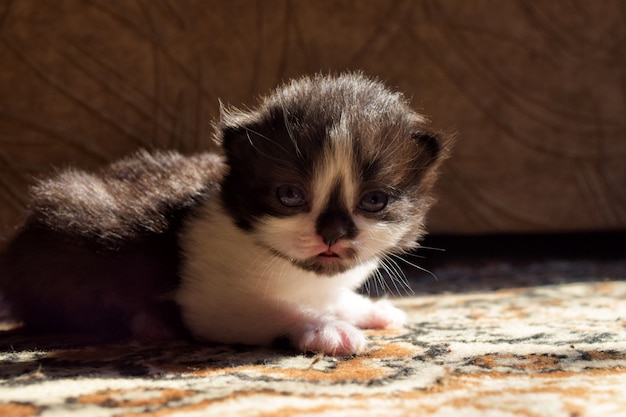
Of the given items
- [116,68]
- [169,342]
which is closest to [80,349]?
[169,342]

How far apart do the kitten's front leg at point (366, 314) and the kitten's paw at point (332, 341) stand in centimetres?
30

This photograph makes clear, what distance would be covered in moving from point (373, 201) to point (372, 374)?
419 mm

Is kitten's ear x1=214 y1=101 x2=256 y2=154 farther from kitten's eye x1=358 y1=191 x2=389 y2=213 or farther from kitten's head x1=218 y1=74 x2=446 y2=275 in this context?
kitten's eye x1=358 y1=191 x2=389 y2=213

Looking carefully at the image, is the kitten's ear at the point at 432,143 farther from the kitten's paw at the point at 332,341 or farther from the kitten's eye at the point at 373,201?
the kitten's paw at the point at 332,341

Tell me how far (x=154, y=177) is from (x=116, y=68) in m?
0.75

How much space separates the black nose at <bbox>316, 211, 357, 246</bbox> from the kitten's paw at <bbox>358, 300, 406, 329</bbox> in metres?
0.41

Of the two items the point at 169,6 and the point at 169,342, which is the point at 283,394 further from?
the point at 169,6

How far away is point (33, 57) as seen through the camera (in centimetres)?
224

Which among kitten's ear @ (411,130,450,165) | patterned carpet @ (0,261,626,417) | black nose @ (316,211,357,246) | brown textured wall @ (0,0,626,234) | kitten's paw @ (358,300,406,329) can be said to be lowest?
patterned carpet @ (0,261,626,417)

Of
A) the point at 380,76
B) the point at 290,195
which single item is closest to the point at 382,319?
the point at 290,195

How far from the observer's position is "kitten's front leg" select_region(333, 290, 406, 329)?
1.71 meters

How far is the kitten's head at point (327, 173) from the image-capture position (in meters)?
1.38

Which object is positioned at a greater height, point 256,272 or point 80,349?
point 256,272

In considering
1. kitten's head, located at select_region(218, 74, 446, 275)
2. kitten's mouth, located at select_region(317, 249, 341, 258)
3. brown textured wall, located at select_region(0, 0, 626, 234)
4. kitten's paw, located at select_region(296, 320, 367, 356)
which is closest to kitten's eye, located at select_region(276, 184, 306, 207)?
kitten's head, located at select_region(218, 74, 446, 275)
